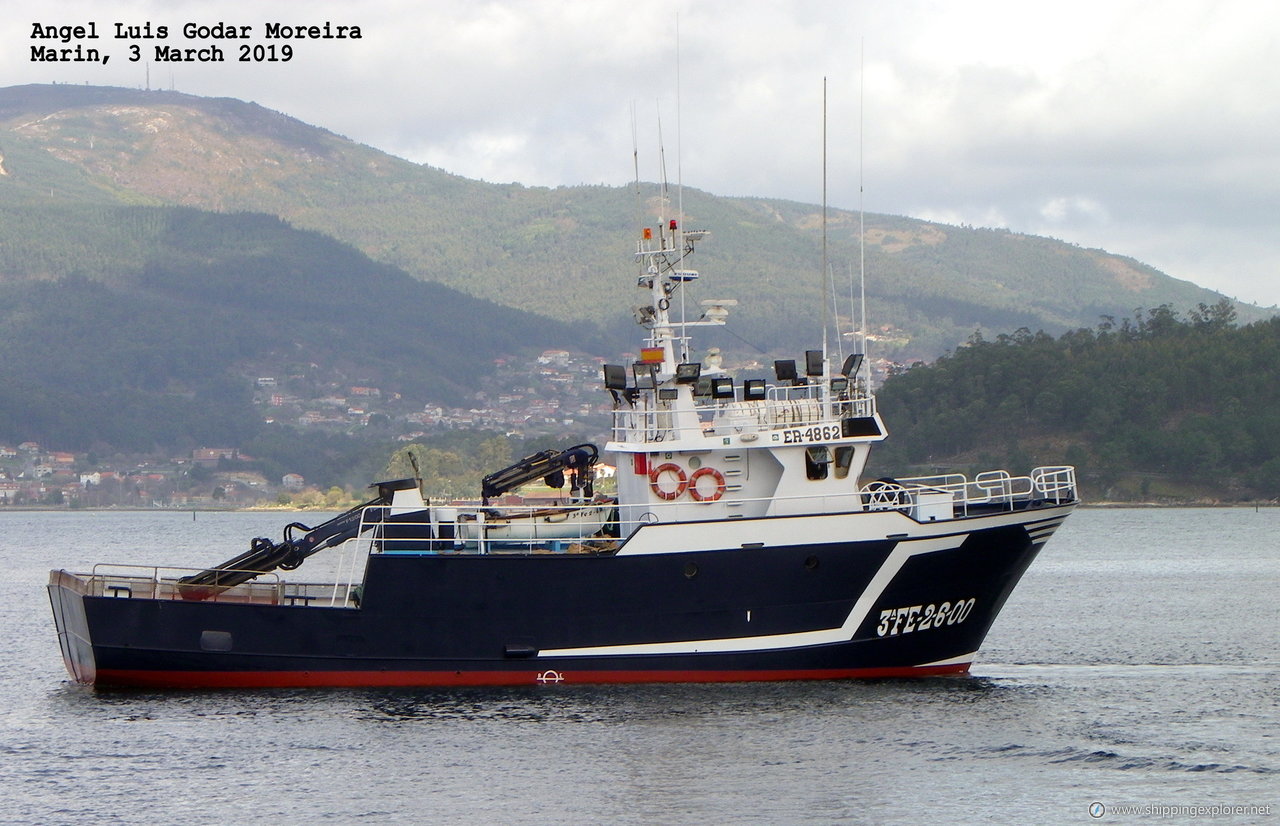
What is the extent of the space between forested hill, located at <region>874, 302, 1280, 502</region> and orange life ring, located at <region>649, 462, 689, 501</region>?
8811 cm

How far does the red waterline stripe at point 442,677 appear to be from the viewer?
25.3 meters

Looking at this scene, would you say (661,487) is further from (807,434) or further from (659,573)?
(807,434)

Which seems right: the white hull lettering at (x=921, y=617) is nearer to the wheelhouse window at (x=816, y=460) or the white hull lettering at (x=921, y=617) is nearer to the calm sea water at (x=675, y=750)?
the calm sea water at (x=675, y=750)

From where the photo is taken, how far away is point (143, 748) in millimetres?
23359

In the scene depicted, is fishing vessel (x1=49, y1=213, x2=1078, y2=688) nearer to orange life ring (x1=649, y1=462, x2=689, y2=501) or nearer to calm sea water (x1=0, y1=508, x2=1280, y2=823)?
orange life ring (x1=649, y1=462, x2=689, y2=501)

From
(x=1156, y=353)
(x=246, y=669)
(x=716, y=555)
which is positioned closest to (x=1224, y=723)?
(x=716, y=555)

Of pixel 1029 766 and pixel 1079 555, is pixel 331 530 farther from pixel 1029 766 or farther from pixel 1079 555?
pixel 1079 555

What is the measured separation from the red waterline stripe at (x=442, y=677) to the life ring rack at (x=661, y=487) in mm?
2794

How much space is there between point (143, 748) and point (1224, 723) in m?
15.6

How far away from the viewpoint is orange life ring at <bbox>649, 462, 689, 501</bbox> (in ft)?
85.5

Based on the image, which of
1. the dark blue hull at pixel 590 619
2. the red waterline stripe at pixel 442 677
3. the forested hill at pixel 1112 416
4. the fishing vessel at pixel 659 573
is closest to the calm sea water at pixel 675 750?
the red waterline stripe at pixel 442 677

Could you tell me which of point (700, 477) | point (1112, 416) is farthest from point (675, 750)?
point (1112, 416)

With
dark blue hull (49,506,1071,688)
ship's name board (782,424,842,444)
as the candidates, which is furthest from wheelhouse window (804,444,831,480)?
dark blue hull (49,506,1071,688)

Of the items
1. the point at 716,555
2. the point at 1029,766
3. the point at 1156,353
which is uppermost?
the point at 1156,353
